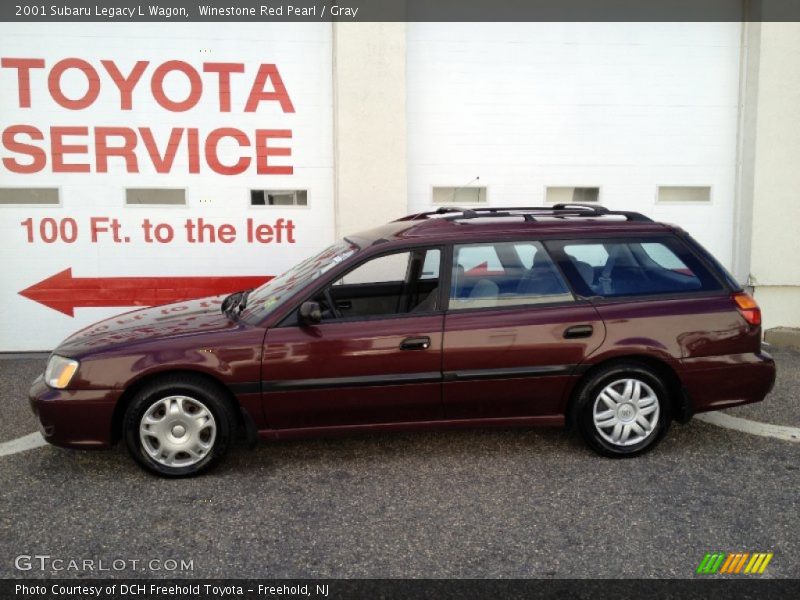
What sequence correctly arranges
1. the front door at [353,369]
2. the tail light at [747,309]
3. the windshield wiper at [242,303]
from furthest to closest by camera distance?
the windshield wiper at [242,303], the tail light at [747,309], the front door at [353,369]

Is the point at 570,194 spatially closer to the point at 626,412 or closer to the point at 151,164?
the point at 626,412

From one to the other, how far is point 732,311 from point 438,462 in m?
2.04

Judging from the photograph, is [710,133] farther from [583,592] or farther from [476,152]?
[583,592]

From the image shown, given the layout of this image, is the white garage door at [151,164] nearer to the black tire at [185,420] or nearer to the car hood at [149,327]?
the car hood at [149,327]

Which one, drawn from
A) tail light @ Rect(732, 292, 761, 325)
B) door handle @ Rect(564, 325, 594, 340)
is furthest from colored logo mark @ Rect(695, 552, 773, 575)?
tail light @ Rect(732, 292, 761, 325)

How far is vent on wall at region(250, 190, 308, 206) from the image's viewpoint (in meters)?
7.40

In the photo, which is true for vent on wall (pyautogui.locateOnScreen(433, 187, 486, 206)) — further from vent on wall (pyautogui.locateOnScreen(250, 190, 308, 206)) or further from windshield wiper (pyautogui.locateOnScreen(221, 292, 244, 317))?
windshield wiper (pyautogui.locateOnScreen(221, 292, 244, 317))

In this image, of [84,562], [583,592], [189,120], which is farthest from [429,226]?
[189,120]

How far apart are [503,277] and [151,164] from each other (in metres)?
4.36

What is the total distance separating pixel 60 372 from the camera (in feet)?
13.6

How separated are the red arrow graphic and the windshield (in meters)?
2.51

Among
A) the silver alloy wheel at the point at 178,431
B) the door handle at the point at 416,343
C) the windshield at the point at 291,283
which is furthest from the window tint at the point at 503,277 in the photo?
the silver alloy wheel at the point at 178,431

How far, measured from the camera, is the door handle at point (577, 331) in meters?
4.34

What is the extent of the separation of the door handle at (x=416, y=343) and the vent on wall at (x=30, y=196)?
4.65 m
